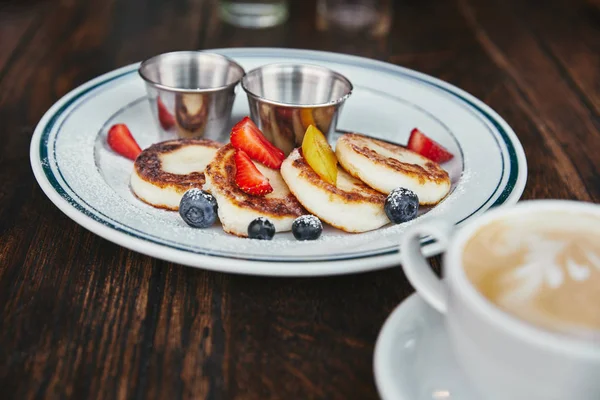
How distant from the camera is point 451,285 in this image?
0.84m

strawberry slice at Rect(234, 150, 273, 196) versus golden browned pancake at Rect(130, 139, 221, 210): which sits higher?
strawberry slice at Rect(234, 150, 273, 196)

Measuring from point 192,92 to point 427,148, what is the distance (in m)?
0.55

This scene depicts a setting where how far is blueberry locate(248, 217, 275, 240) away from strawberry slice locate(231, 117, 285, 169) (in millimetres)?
215

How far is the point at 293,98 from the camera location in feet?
6.12

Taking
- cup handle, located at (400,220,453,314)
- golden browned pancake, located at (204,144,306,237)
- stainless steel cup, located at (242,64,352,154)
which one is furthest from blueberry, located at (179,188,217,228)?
cup handle, located at (400,220,453,314)

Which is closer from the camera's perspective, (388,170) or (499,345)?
(499,345)

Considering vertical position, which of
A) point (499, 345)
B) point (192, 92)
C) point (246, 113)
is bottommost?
point (246, 113)

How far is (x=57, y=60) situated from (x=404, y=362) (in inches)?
64.9

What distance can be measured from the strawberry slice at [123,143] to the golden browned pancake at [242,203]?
0.28 metres

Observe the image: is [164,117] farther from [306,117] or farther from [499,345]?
[499,345]

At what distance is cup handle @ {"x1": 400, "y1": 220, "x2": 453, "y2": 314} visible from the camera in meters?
0.91

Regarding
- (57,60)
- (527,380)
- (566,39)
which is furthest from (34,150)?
(566,39)

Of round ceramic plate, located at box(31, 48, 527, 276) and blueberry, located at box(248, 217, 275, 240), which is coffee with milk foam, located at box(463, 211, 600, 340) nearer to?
round ceramic plate, located at box(31, 48, 527, 276)

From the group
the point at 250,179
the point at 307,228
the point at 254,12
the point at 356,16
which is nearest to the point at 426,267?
the point at 307,228
